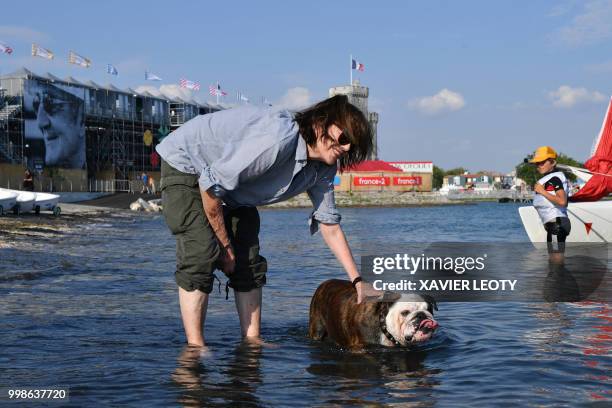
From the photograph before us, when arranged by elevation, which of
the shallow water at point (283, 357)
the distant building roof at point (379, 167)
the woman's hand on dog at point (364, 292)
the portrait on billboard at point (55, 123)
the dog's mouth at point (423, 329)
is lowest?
the shallow water at point (283, 357)

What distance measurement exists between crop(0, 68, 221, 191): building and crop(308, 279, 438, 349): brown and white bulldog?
169ft

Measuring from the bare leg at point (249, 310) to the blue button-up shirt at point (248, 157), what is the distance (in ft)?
2.61

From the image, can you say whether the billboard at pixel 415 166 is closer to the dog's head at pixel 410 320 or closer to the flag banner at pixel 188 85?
the flag banner at pixel 188 85

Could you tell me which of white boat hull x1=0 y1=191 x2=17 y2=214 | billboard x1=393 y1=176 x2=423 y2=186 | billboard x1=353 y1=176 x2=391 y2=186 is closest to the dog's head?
white boat hull x1=0 y1=191 x2=17 y2=214

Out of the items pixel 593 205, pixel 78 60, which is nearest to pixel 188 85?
pixel 78 60

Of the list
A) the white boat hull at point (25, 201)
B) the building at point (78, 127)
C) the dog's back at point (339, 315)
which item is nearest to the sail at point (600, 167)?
the dog's back at point (339, 315)

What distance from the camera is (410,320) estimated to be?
16.3ft

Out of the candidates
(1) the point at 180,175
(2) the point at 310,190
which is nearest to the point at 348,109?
(2) the point at 310,190

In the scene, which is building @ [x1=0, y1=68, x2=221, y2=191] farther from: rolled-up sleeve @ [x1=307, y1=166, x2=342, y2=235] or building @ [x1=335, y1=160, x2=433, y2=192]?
rolled-up sleeve @ [x1=307, y1=166, x2=342, y2=235]

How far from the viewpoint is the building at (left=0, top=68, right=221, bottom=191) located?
57.0m

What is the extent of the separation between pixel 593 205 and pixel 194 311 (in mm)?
11123

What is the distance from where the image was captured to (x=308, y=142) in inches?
171

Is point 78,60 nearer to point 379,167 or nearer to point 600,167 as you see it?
point 379,167

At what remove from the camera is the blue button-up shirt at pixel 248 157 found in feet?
13.6
